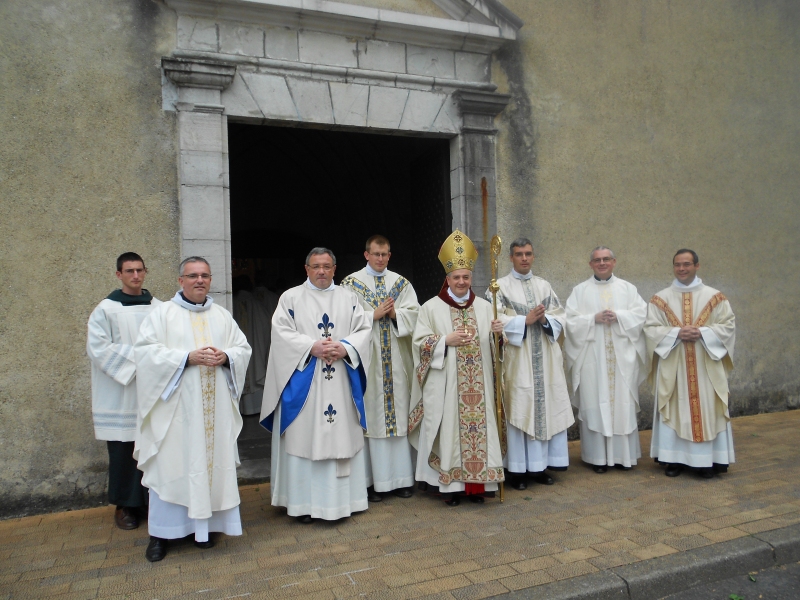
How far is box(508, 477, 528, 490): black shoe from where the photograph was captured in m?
4.94

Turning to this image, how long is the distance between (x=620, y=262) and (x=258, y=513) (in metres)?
4.50

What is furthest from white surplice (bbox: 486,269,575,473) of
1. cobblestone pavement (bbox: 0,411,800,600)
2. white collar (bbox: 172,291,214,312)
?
white collar (bbox: 172,291,214,312)

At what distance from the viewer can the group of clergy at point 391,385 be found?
3.79m

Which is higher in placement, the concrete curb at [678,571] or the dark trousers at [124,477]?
the dark trousers at [124,477]

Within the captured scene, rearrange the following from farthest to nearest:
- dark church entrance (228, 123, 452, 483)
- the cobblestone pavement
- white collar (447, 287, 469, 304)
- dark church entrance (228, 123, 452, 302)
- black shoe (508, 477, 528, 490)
A: dark church entrance (228, 123, 452, 302)
dark church entrance (228, 123, 452, 483)
black shoe (508, 477, 528, 490)
white collar (447, 287, 469, 304)
the cobblestone pavement

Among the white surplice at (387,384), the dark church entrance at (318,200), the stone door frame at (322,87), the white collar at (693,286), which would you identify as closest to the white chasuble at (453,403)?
the white surplice at (387,384)

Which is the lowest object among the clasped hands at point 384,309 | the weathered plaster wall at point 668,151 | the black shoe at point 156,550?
the black shoe at point 156,550

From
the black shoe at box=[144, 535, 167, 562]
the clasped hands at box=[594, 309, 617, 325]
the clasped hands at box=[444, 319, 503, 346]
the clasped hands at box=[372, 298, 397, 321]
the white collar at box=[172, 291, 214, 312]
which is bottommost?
the black shoe at box=[144, 535, 167, 562]

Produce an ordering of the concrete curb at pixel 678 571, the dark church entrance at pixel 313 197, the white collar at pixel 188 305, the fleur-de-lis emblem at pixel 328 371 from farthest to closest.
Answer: the dark church entrance at pixel 313 197
the fleur-de-lis emblem at pixel 328 371
the white collar at pixel 188 305
the concrete curb at pixel 678 571

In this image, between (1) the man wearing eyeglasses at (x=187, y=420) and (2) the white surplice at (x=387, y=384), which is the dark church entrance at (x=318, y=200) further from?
(1) the man wearing eyeglasses at (x=187, y=420)

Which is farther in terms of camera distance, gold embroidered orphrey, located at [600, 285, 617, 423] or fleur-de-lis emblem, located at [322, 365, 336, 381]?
gold embroidered orphrey, located at [600, 285, 617, 423]

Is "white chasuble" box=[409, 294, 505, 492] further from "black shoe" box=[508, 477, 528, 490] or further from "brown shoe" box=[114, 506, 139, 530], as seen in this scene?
"brown shoe" box=[114, 506, 139, 530]

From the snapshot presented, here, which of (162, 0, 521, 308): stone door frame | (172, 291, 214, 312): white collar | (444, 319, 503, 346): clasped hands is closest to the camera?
(172, 291, 214, 312): white collar

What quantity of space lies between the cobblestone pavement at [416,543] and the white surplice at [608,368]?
0.36 m
